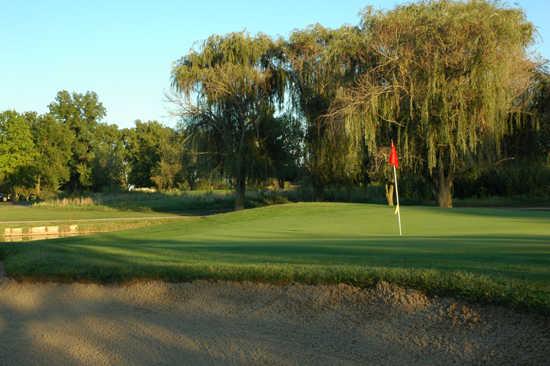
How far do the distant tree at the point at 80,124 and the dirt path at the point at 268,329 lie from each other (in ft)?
264

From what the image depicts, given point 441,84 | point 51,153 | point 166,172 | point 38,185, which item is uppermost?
point 51,153

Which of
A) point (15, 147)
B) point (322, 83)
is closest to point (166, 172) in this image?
point (15, 147)

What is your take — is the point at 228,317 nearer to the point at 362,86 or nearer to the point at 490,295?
the point at 490,295

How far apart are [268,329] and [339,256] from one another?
3.08 meters

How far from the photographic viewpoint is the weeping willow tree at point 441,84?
27.8 meters

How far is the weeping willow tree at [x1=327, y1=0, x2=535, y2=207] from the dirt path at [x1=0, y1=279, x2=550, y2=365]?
2179 centimetres

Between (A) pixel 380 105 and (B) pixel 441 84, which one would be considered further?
(A) pixel 380 105

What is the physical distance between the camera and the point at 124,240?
53.8ft

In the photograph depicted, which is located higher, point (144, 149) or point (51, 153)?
point (144, 149)

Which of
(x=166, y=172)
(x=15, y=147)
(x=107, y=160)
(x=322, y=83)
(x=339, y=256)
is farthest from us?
(x=166, y=172)

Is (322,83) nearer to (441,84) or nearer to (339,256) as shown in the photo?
(441,84)

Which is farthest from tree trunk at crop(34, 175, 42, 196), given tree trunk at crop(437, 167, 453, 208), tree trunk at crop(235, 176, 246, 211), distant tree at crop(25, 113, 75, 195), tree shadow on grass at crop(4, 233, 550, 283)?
tree shadow on grass at crop(4, 233, 550, 283)

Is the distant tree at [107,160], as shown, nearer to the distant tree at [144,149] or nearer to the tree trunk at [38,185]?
the distant tree at [144,149]

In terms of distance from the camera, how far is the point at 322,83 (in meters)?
36.2
